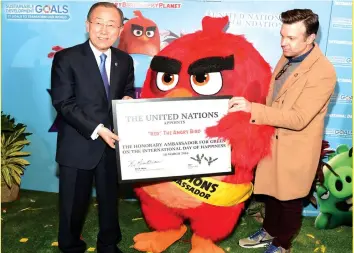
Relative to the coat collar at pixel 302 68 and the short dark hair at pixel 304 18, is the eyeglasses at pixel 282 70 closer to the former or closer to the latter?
the coat collar at pixel 302 68

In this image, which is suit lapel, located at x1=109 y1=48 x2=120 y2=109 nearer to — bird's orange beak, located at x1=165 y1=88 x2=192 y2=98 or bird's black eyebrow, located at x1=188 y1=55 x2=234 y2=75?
bird's orange beak, located at x1=165 y1=88 x2=192 y2=98

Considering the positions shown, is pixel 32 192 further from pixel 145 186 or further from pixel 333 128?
pixel 333 128

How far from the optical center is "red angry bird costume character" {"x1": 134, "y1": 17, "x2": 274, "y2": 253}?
229 cm

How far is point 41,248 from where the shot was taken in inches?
116

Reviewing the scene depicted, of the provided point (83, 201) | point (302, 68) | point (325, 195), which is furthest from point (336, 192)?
point (83, 201)

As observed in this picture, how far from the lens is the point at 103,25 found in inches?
85.8

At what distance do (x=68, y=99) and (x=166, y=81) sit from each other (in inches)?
23.6

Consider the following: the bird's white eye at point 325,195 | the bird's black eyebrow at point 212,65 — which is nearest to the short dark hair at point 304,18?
the bird's black eyebrow at point 212,65

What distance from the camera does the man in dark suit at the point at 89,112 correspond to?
2209mm

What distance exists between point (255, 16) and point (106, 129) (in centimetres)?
174

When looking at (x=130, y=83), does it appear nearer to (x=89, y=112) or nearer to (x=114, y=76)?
(x=114, y=76)

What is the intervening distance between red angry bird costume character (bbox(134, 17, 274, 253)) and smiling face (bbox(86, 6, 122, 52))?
1.18 ft
